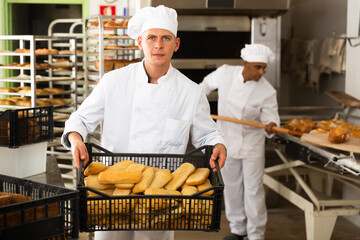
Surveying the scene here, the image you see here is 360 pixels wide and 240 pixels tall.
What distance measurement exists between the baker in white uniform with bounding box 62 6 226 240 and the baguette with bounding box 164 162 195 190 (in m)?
0.37

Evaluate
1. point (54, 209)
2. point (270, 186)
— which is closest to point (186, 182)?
point (54, 209)

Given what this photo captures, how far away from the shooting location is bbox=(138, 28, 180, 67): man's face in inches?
85.2

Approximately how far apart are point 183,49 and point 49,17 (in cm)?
487

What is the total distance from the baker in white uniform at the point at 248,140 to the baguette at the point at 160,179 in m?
2.19

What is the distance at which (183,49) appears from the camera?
5.07 m

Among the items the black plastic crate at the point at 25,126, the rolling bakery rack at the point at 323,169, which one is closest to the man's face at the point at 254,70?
the rolling bakery rack at the point at 323,169

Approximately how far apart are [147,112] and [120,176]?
1.99ft

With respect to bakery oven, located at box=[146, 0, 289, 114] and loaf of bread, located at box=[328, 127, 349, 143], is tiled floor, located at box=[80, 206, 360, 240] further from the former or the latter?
loaf of bread, located at box=[328, 127, 349, 143]

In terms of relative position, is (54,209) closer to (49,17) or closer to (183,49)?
(183,49)

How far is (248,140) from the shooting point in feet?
13.1

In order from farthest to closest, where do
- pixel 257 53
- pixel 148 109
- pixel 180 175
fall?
pixel 257 53, pixel 148 109, pixel 180 175

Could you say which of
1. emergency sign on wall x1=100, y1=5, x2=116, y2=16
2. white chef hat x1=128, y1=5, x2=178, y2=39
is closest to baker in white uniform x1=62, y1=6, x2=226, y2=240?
white chef hat x1=128, y1=5, x2=178, y2=39

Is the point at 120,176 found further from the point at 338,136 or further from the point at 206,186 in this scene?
the point at 338,136

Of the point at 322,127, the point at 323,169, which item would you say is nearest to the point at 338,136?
the point at 322,127
